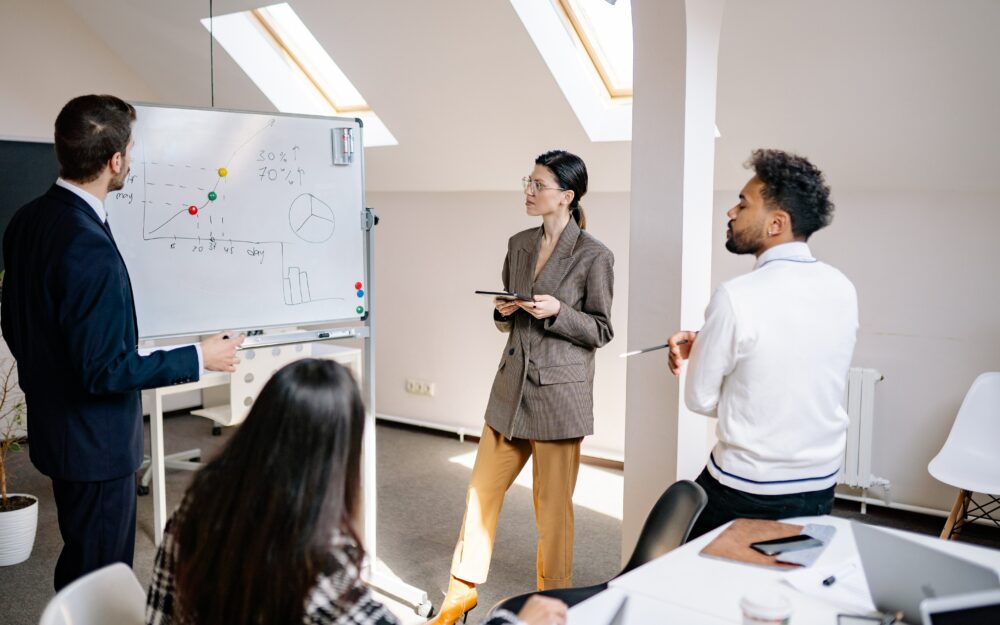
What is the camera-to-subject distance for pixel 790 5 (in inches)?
125

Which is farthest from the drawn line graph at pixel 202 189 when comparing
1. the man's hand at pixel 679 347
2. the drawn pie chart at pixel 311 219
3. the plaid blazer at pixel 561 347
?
the man's hand at pixel 679 347

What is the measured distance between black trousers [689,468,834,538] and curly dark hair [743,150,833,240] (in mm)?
632

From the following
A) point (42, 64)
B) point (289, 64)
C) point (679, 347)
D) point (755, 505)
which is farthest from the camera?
point (289, 64)

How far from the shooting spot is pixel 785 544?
1752 millimetres

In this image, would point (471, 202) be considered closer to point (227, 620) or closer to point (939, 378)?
point (939, 378)

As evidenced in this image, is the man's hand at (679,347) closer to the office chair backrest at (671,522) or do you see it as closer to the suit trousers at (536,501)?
the office chair backrest at (671,522)

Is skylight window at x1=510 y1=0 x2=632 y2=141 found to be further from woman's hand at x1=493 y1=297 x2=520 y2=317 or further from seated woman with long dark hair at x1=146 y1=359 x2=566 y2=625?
seated woman with long dark hair at x1=146 y1=359 x2=566 y2=625

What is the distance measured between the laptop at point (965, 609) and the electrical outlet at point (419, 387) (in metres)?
4.46

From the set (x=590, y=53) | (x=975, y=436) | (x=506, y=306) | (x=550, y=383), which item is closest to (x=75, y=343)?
(x=506, y=306)

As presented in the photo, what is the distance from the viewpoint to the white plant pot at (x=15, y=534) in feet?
11.0

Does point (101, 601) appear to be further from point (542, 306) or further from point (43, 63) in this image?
point (43, 63)

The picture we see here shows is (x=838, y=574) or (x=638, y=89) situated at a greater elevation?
(x=638, y=89)

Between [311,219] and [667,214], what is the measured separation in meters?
1.28

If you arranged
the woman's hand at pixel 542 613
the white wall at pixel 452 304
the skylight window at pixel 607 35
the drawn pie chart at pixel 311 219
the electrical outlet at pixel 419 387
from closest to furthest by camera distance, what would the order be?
the woman's hand at pixel 542 613 → the drawn pie chart at pixel 311 219 → the skylight window at pixel 607 35 → the white wall at pixel 452 304 → the electrical outlet at pixel 419 387
